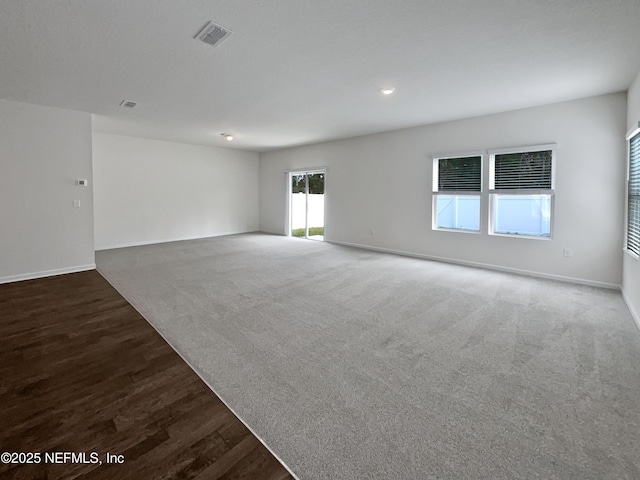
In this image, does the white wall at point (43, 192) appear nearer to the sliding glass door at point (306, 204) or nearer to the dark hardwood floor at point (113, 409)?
the dark hardwood floor at point (113, 409)

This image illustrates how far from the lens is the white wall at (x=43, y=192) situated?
14.4 ft

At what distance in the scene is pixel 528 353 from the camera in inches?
95.3

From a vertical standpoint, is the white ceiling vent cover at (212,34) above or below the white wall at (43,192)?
above

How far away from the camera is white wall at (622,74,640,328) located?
3.13 metres

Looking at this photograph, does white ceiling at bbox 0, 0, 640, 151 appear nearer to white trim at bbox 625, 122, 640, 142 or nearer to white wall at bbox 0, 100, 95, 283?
white wall at bbox 0, 100, 95, 283

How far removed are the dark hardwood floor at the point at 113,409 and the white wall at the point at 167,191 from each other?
4747 mm

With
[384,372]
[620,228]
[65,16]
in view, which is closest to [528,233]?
[620,228]

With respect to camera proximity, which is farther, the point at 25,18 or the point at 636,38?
the point at 636,38

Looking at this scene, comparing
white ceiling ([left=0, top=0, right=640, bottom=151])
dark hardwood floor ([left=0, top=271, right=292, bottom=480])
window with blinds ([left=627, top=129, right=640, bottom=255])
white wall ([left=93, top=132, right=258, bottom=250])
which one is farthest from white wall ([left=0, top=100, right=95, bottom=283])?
window with blinds ([left=627, top=129, right=640, bottom=255])

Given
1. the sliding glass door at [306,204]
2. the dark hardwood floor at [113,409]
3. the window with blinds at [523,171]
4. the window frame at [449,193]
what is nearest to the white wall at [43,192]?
the dark hardwood floor at [113,409]

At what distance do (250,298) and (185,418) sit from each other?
200 cm

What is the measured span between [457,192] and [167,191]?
700cm

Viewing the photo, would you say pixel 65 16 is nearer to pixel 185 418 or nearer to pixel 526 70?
pixel 185 418

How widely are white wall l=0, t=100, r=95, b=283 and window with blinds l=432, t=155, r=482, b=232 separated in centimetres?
625
